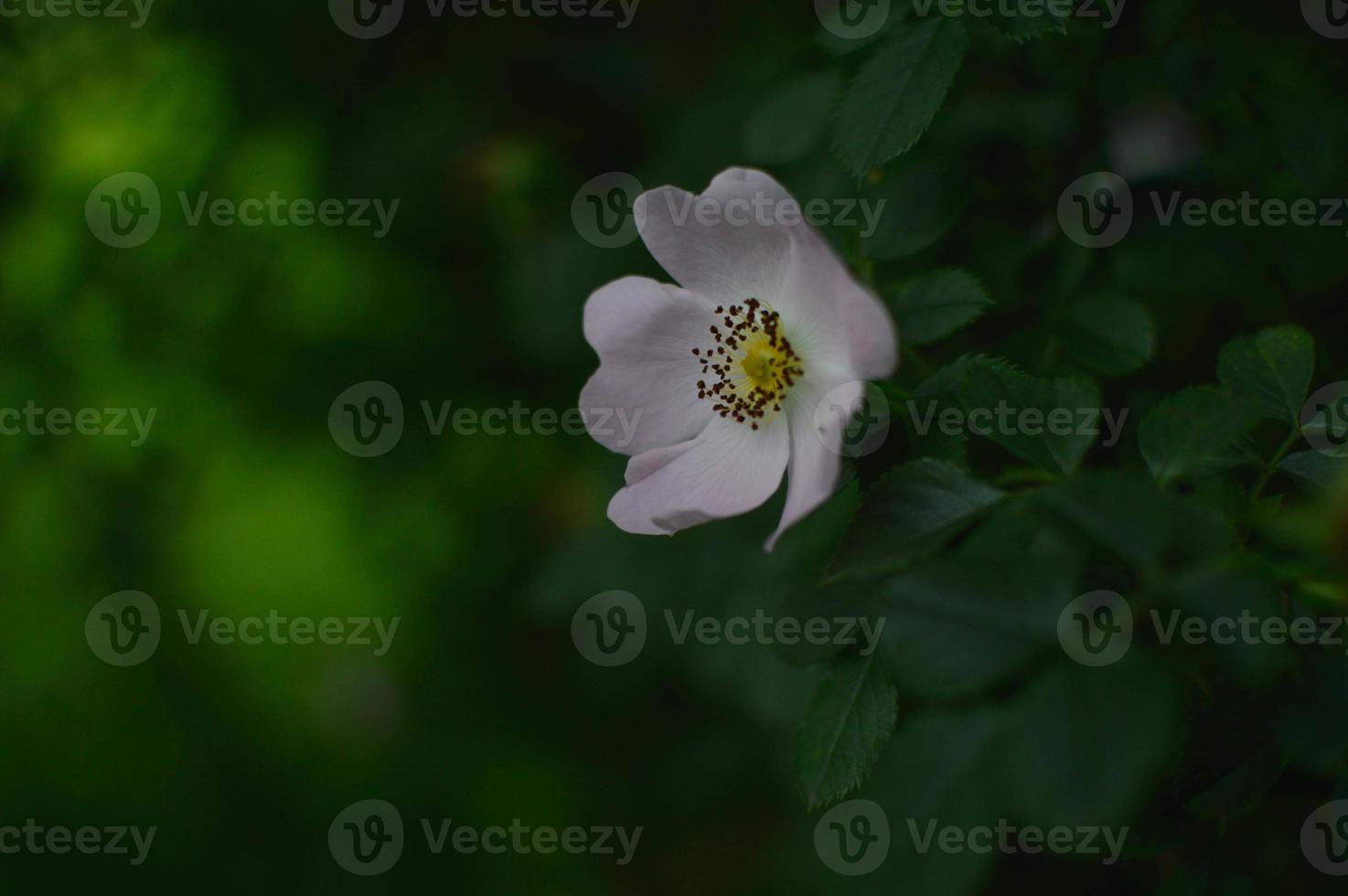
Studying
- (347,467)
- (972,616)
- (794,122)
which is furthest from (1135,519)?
(347,467)

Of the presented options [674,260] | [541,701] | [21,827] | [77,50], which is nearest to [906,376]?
[674,260]

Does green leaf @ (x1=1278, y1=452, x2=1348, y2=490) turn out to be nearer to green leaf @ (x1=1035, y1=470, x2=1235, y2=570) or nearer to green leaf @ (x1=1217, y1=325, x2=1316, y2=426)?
green leaf @ (x1=1217, y1=325, x2=1316, y2=426)

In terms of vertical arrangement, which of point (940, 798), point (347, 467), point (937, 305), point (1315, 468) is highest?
point (937, 305)

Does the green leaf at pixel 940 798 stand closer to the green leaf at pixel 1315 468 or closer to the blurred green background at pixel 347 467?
the green leaf at pixel 1315 468

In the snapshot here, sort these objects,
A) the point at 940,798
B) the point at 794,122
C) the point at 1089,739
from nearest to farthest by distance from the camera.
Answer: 1. the point at 1089,739
2. the point at 940,798
3. the point at 794,122

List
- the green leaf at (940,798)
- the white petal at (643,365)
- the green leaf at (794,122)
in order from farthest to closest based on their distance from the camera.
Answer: the green leaf at (794,122), the white petal at (643,365), the green leaf at (940,798)

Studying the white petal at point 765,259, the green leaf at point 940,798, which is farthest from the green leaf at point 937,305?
the green leaf at point 940,798

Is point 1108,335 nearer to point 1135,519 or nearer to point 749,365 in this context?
point 749,365
